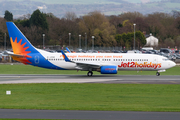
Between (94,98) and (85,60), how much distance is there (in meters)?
17.2

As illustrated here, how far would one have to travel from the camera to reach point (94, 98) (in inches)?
798

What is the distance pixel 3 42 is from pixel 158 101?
109827mm

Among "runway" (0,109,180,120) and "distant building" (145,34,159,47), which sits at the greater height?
"distant building" (145,34,159,47)

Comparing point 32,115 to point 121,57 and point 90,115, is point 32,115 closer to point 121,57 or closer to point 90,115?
point 90,115

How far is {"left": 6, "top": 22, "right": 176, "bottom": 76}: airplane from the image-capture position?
36781 mm

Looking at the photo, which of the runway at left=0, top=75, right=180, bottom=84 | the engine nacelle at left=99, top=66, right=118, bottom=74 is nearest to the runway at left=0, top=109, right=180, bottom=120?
the runway at left=0, top=75, right=180, bottom=84

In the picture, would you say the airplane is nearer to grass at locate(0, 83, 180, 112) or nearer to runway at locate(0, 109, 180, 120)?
grass at locate(0, 83, 180, 112)

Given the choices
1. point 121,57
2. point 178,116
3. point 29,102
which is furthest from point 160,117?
point 121,57

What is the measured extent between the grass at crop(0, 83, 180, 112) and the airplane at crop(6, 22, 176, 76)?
11.6 meters

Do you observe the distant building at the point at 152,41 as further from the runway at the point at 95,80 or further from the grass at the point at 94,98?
the grass at the point at 94,98

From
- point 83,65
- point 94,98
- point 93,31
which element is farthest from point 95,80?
point 93,31

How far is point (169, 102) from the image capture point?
1884 centimetres

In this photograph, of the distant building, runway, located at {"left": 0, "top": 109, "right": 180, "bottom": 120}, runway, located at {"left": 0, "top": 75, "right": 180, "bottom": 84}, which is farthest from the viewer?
the distant building

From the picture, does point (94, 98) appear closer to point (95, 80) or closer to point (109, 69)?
point (95, 80)
